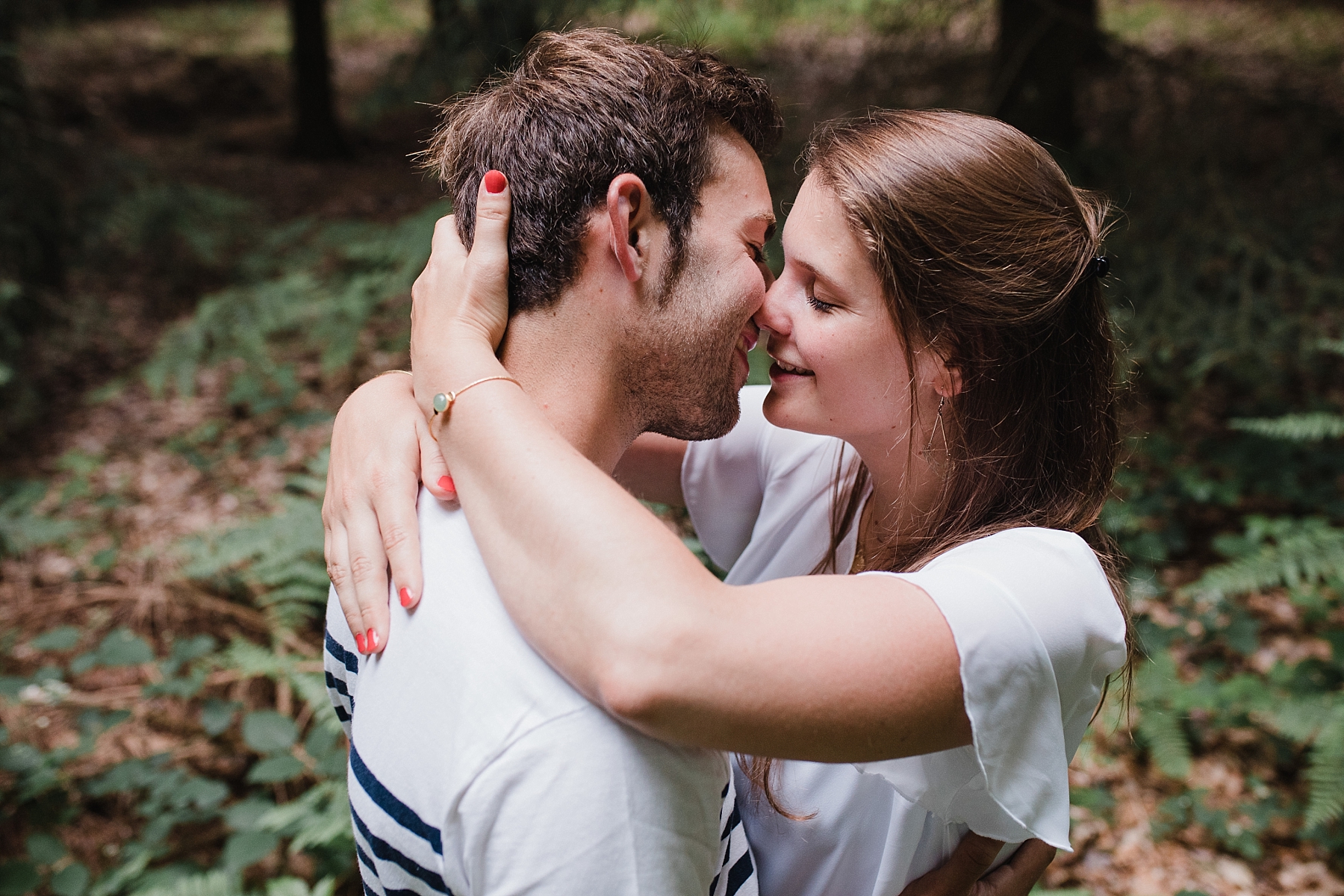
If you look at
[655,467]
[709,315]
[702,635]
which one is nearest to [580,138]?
[709,315]

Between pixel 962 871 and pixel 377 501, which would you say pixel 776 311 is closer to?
pixel 377 501

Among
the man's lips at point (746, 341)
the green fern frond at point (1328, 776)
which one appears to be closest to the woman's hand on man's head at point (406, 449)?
the man's lips at point (746, 341)

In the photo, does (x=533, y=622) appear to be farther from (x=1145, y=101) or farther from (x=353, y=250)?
(x=1145, y=101)

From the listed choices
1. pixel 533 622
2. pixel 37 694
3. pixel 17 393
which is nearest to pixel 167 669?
pixel 37 694

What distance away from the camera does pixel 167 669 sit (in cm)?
304

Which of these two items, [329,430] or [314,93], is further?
[314,93]

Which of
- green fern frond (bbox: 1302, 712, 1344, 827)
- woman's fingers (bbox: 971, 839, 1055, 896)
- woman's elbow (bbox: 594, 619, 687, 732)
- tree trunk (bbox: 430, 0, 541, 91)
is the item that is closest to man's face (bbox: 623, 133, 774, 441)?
woman's elbow (bbox: 594, 619, 687, 732)

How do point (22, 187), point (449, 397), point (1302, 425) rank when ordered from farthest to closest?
point (22, 187), point (1302, 425), point (449, 397)

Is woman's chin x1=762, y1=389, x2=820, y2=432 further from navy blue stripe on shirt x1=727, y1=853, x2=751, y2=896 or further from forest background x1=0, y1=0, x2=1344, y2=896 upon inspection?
navy blue stripe on shirt x1=727, y1=853, x2=751, y2=896

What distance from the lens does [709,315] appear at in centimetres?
167

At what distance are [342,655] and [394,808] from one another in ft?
1.39

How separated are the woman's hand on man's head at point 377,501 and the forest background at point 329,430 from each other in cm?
107

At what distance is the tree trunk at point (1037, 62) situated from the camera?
15.8 ft

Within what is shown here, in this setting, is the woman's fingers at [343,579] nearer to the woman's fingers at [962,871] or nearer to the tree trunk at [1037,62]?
the woman's fingers at [962,871]
